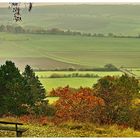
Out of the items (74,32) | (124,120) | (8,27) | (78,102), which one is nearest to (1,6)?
(8,27)

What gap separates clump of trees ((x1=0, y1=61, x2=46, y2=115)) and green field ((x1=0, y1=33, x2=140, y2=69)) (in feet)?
0.15

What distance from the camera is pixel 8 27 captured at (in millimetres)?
3520

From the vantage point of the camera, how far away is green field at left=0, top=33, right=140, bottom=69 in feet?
11.5

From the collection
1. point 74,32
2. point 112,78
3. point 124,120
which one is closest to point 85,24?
point 74,32

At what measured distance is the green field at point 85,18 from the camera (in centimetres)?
351

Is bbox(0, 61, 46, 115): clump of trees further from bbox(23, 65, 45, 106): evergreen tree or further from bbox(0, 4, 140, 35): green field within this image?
bbox(0, 4, 140, 35): green field

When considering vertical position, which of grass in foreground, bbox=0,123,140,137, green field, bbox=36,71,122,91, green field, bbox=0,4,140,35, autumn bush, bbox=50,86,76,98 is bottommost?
grass in foreground, bbox=0,123,140,137

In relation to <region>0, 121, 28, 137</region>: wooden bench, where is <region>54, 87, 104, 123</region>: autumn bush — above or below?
above

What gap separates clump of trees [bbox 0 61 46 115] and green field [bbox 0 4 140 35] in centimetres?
26

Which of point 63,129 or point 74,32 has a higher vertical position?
point 74,32

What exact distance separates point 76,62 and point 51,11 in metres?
0.30

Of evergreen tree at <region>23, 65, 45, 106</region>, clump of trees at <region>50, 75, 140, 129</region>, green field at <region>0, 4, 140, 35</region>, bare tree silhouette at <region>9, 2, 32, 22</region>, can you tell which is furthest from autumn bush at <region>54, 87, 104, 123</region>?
bare tree silhouette at <region>9, 2, 32, 22</region>

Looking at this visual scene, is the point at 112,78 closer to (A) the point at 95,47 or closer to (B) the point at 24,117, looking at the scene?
(A) the point at 95,47

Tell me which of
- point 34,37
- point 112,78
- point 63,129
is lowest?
point 63,129
